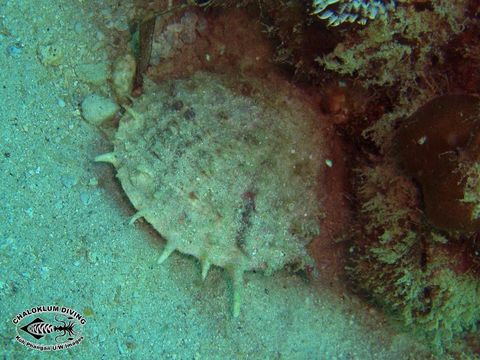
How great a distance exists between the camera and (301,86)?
3.26 meters

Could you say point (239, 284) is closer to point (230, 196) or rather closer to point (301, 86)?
point (230, 196)

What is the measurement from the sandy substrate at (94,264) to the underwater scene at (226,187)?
12mm

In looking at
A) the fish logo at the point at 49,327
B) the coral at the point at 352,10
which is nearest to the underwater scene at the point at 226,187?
the fish logo at the point at 49,327

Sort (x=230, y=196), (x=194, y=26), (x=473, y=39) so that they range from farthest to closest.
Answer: (x=194, y=26)
(x=230, y=196)
(x=473, y=39)

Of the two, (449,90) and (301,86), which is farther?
(301,86)

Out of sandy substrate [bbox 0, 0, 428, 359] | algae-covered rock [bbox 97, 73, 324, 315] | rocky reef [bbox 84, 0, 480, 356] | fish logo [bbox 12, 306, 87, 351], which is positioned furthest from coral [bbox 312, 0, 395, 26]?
fish logo [bbox 12, 306, 87, 351]

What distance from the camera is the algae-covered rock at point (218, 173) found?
2.94m

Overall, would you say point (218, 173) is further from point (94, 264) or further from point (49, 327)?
point (49, 327)

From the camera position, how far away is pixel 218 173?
2.92 metres

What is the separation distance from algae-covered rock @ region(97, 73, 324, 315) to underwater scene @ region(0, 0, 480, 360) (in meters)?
0.01

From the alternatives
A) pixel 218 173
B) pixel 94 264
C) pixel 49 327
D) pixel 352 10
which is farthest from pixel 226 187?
pixel 49 327

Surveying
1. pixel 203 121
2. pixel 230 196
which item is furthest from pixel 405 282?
pixel 203 121

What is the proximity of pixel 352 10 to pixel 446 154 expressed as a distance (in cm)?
102

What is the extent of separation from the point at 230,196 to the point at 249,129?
55cm
